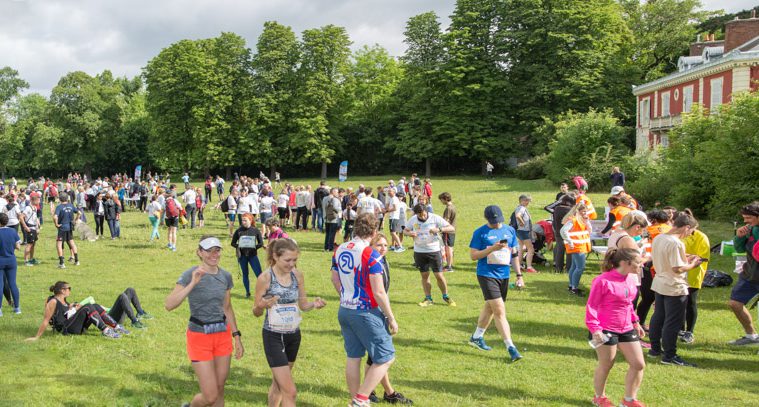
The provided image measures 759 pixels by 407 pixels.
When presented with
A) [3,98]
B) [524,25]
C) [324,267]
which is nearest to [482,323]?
[324,267]

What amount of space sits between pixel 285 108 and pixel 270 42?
5971 mm

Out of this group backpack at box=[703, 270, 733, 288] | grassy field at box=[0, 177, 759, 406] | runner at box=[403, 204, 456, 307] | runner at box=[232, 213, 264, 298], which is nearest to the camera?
grassy field at box=[0, 177, 759, 406]

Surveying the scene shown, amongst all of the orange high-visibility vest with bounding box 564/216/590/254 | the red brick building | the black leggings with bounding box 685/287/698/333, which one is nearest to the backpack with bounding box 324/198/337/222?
the orange high-visibility vest with bounding box 564/216/590/254

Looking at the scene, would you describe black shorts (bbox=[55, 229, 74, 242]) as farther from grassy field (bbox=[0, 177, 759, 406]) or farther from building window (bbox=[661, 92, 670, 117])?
building window (bbox=[661, 92, 670, 117])

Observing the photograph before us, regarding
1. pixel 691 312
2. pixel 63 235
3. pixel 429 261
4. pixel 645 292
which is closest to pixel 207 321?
pixel 429 261

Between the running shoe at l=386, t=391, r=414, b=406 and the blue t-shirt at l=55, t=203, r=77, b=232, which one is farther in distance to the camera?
the blue t-shirt at l=55, t=203, r=77, b=232

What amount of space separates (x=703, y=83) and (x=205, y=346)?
119ft

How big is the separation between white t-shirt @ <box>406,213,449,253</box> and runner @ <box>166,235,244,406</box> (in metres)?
5.07

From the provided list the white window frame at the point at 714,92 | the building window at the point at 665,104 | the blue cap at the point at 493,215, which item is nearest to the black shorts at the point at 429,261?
the blue cap at the point at 493,215

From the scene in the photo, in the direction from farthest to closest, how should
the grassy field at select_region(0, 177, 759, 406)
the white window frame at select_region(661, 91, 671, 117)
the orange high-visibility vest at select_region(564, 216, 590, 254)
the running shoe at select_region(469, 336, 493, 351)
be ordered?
the white window frame at select_region(661, 91, 671, 117) → the orange high-visibility vest at select_region(564, 216, 590, 254) → the running shoe at select_region(469, 336, 493, 351) → the grassy field at select_region(0, 177, 759, 406)

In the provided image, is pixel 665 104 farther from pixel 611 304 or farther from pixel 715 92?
pixel 611 304

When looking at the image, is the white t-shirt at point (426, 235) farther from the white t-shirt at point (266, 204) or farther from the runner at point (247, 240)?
the white t-shirt at point (266, 204)

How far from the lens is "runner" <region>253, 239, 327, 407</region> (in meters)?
4.87

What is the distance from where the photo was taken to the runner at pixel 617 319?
538 centimetres
